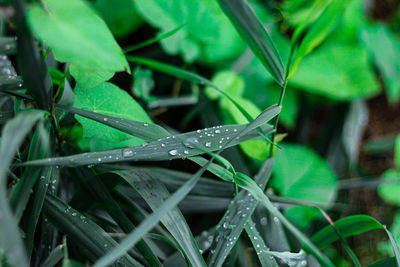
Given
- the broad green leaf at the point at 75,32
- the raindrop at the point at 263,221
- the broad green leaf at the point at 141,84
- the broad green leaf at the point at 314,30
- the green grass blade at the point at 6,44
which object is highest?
the green grass blade at the point at 6,44

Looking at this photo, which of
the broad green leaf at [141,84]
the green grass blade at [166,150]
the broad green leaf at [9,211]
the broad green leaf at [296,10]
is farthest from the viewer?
the broad green leaf at [296,10]

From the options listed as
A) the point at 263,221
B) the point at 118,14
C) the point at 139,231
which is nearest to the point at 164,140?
the point at 139,231

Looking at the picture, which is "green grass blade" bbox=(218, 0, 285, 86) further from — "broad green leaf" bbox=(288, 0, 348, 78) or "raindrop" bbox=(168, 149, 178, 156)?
"raindrop" bbox=(168, 149, 178, 156)

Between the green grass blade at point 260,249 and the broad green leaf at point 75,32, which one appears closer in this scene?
the broad green leaf at point 75,32

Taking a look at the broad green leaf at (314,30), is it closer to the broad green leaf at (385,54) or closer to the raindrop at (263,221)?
the raindrop at (263,221)

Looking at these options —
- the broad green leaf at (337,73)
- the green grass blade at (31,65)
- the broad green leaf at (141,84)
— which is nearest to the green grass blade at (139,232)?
the green grass blade at (31,65)

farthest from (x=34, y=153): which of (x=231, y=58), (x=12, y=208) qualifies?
(x=231, y=58)

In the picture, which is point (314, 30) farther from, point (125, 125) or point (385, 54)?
point (385, 54)

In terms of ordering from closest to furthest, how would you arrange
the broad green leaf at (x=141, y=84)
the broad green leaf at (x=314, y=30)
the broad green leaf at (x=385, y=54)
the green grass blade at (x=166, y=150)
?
the green grass blade at (x=166, y=150) < the broad green leaf at (x=314, y=30) < the broad green leaf at (x=141, y=84) < the broad green leaf at (x=385, y=54)
